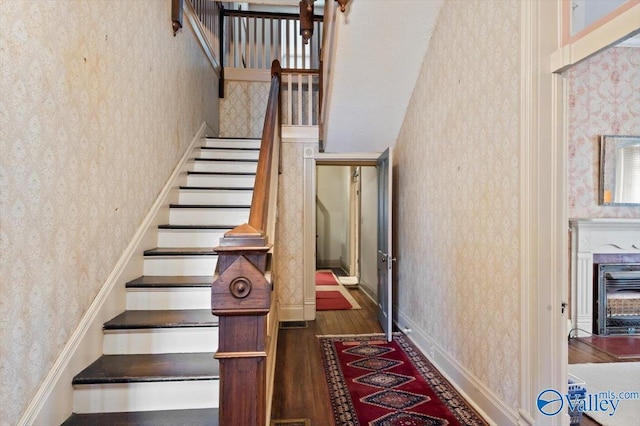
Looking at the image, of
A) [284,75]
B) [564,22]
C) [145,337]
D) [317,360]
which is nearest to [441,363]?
[317,360]

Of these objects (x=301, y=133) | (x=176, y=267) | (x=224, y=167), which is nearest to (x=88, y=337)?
(x=176, y=267)

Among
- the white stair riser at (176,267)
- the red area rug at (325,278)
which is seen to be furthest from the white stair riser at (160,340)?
the red area rug at (325,278)

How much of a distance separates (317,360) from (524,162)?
225 cm

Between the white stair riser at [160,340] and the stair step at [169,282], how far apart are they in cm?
33

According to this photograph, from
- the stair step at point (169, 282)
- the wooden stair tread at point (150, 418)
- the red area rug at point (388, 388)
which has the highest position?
the stair step at point (169, 282)

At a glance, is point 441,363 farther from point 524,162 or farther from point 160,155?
point 160,155

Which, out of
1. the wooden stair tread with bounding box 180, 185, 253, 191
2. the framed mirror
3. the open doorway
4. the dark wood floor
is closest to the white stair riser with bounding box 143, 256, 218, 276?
the wooden stair tread with bounding box 180, 185, 253, 191

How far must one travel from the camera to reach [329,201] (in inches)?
352

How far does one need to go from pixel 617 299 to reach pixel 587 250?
0.65 m

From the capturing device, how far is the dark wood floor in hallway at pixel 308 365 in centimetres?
226

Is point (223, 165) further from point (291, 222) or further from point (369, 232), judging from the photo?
point (369, 232)

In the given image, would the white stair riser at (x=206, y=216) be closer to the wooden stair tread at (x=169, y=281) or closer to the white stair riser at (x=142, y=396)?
the wooden stair tread at (x=169, y=281)

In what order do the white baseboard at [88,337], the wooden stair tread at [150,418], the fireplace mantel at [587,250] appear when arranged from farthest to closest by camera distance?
the fireplace mantel at [587,250], the wooden stair tread at [150,418], the white baseboard at [88,337]

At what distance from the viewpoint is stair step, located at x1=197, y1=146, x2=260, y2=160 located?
3797 mm
